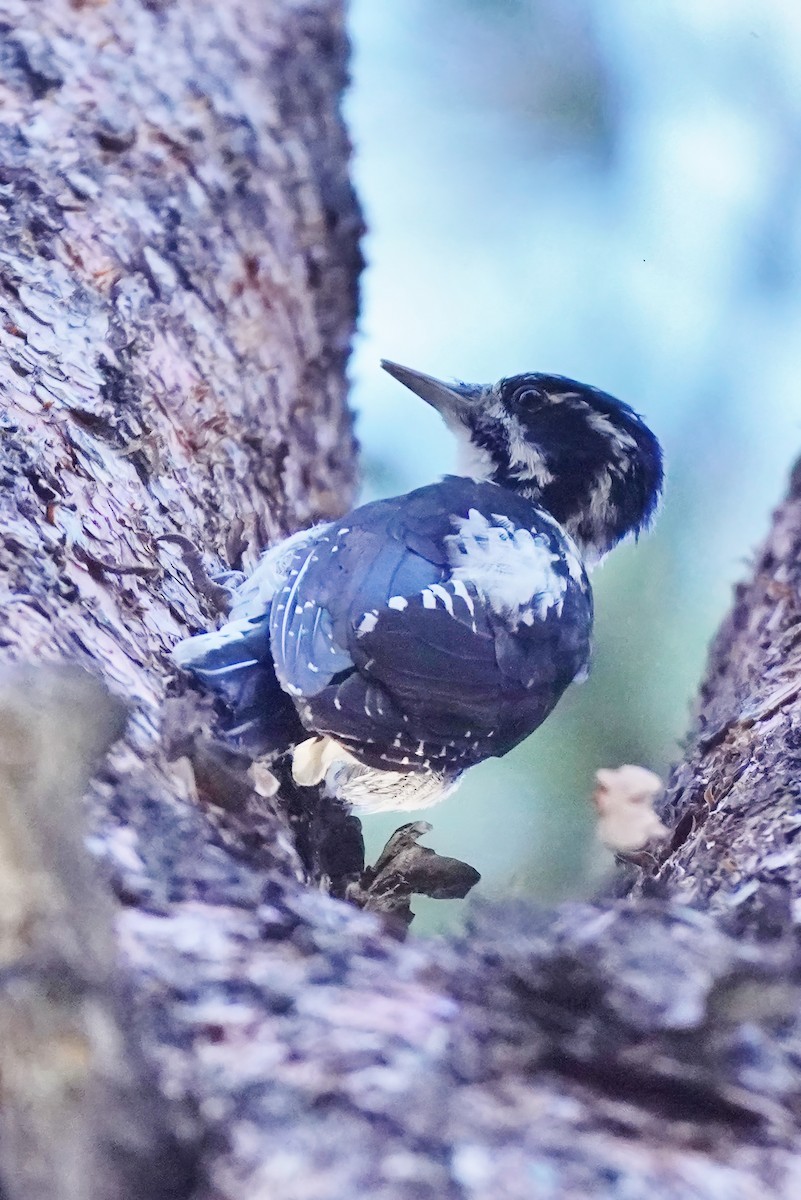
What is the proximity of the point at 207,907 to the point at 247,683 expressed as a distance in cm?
56

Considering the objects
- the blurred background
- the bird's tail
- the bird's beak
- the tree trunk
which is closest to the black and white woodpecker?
the bird's tail

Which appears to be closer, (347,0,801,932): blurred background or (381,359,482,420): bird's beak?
(381,359,482,420): bird's beak

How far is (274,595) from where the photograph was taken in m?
1.56

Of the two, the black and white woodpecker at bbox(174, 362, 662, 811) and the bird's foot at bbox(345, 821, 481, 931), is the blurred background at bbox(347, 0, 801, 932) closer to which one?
the black and white woodpecker at bbox(174, 362, 662, 811)

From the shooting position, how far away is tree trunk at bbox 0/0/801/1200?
27.6 inches

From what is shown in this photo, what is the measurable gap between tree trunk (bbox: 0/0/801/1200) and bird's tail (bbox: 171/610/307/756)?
0.06m

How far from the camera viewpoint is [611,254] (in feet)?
8.36

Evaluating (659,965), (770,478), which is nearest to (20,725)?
(659,965)

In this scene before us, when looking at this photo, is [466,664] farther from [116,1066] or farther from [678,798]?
[116,1066]

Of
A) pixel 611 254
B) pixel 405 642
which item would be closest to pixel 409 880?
pixel 405 642

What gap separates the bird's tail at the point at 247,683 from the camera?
1.39m

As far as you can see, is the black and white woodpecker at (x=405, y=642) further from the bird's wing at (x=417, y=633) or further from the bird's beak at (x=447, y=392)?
the bird's beak at (x=447, y=392)

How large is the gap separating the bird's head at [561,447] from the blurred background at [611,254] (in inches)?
5.2

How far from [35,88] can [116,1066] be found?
1772mm
